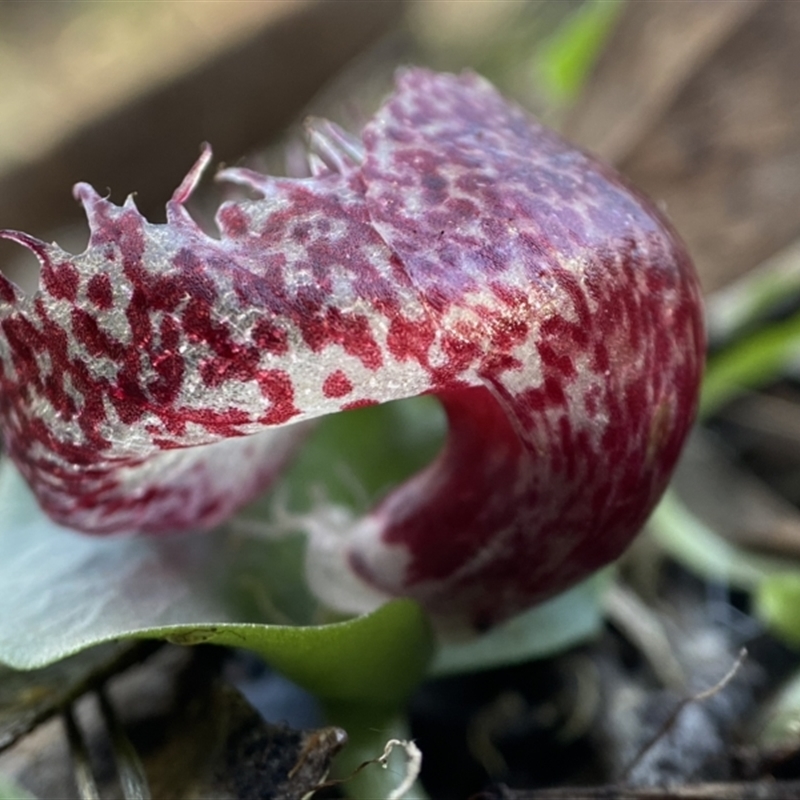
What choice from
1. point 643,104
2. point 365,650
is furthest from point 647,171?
point 365,650

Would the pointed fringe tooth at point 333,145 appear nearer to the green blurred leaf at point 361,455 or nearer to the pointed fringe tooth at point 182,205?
the pointed fringe tooth at point 182,205

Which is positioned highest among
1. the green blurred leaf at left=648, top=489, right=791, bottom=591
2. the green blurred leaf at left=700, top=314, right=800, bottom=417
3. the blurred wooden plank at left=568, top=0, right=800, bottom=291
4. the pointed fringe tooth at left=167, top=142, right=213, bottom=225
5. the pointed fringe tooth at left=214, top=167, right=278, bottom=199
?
the pointed fringe tooth at left=167, top=142, right=213, bottom=225

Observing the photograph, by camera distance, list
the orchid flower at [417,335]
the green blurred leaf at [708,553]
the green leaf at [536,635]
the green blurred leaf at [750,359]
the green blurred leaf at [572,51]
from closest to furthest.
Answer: the orchid flower at [417,335]
the green leaf at [536,635]
the green blurred leaf at [708,553]
the green blurred leaf at [750,359]
the green blurred leaf at [572,51]

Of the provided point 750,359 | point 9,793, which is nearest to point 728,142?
point 750,359

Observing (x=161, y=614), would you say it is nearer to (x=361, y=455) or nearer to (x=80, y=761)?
(x=80, y=761)

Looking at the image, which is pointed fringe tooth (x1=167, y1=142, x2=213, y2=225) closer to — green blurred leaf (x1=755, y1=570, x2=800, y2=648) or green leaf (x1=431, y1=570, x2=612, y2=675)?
green leaf (x1=431, y1=570, x2=612, y2=675)

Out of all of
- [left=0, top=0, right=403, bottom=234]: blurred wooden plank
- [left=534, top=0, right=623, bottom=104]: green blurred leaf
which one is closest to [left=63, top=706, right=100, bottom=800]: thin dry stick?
[left=534, top=0, right=623, bottom=104]: green blurred leaf

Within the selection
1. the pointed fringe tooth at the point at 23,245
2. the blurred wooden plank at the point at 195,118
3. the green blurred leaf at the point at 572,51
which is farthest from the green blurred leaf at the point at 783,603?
the blurred wooden plank at the point at 195,118
